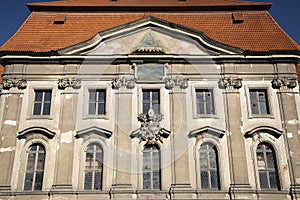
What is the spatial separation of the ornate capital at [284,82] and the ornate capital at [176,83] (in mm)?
3899

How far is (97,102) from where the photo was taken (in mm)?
17297

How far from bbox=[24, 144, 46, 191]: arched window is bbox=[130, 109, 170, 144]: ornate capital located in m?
3.84

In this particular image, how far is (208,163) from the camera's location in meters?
16.2


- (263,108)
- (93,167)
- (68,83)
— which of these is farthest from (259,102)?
(68,83)

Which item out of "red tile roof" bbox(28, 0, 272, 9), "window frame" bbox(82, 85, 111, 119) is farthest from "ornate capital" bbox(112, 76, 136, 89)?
"red tile roof" bbox(28, 0, 272, 9)

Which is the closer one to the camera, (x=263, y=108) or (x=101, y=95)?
(x=263, y=108)

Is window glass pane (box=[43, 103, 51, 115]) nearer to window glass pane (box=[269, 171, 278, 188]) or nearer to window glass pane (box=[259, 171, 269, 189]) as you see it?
window glass pane (box=[259, 171, 269, 189])

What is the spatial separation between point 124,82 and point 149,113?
73.4 inches

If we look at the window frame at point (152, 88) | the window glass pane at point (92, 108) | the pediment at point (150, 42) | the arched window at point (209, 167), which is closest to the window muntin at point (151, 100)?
the window frame at point (152, 88)

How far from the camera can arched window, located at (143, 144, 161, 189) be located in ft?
51.8

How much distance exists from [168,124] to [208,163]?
7.59ft

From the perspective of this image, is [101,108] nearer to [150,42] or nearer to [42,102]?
[42,102]

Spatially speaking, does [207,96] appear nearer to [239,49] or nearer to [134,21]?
[239,49]

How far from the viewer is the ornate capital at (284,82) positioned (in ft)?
57.2
